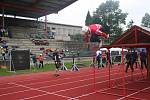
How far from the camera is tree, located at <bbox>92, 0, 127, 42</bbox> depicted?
2324 inches

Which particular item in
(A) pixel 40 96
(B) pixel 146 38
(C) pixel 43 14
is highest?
(C) pixel 43 14

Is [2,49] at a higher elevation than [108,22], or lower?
lower

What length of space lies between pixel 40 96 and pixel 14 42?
75.0 ft

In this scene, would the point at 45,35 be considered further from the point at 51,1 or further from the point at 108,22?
the point at 108,22

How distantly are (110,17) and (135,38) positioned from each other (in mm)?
49987

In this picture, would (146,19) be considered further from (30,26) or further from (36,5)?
(36,5)

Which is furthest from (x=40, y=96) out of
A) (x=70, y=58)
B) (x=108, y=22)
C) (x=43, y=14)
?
(x=108, y=22)

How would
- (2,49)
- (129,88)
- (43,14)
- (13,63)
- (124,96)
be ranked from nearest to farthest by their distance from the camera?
(124,96) → (129,88) → (13,63) → (2,49) → (43,14)

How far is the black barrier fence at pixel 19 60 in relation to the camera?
22.9 metres

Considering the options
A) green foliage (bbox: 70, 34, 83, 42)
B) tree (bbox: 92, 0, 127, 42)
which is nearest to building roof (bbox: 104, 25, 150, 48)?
green foliage (bbox: 70, 34, 83, 42)

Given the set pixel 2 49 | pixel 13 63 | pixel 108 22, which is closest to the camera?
pixel 13 63

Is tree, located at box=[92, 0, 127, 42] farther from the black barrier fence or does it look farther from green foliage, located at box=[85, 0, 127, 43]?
the black barrier fence

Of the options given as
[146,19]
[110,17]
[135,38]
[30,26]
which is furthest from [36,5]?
[146,19]

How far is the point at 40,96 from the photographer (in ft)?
35.3
